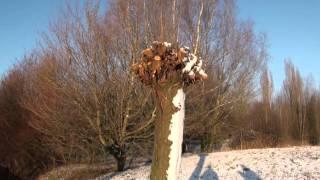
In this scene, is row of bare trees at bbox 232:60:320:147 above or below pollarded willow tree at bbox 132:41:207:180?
above

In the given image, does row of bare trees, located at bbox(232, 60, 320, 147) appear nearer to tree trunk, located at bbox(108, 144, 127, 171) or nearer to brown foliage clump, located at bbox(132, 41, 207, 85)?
tree trunk, located at bbox(108, 144, 127, 171)

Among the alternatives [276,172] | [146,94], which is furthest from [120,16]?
[276,172]

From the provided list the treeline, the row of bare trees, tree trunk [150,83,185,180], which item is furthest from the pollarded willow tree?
the row of bare trees

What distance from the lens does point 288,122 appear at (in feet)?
95.8

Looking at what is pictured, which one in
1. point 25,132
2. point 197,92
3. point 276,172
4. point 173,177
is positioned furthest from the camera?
point 25,132

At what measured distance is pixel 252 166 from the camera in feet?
47.2

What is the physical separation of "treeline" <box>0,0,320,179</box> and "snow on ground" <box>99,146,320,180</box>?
2643mm

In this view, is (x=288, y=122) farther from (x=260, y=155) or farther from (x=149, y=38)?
(x=149, y=38)

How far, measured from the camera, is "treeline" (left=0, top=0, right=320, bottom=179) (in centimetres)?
1652

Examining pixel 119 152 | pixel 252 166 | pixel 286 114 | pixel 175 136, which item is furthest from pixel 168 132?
pixel 286 114

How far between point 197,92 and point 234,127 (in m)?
9.95

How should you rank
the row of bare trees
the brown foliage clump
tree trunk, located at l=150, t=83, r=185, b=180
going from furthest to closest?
the row of bare trees → the brown foliage clump → tree trunk, located at l=150, t=83, r=185, b=180

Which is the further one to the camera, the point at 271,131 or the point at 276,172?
the point at 271,131

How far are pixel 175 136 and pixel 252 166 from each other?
9660 mm
